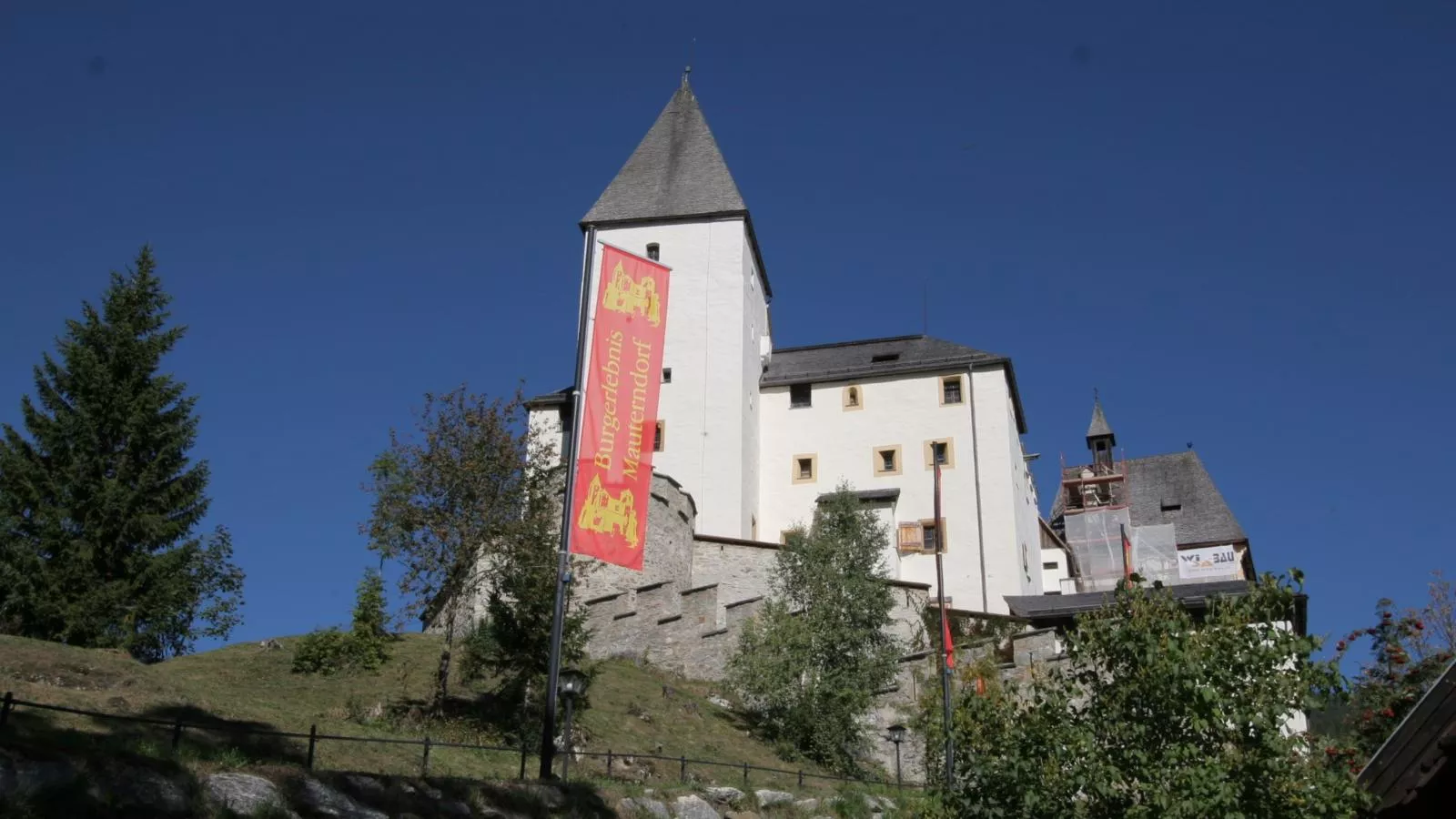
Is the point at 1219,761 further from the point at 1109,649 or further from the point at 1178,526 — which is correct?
the point at 1178,526

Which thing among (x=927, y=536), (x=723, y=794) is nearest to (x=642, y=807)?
(x=723, y=794)

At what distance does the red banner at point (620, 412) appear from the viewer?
723 inches

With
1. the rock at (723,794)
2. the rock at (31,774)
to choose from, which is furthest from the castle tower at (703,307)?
the rock at (31,774)

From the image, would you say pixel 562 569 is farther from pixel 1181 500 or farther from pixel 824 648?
pixel 1181 500

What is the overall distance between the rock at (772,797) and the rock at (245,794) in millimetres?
10291

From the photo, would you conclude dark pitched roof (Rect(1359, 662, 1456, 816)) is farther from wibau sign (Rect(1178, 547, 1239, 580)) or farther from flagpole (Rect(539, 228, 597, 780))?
wibau sign (Rect(1178, 547, 1239, 580))

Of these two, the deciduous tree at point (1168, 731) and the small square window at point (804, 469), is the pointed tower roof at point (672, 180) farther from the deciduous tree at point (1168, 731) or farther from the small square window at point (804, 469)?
the deciduous tree at point (1168, 731)

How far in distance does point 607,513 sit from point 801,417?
33330 mm

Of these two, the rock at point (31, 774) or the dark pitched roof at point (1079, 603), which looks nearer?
the rock at point (31, 774)

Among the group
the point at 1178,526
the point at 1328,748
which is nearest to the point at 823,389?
the point at 1178,526

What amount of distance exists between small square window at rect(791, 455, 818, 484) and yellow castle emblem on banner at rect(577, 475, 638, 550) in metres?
31.5

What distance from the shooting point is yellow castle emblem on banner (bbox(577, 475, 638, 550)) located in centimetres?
1830

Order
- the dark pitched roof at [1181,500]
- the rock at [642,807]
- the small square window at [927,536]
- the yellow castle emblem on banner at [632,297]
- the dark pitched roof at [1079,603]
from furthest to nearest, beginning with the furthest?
1. the dark pitched roof at [1181,500]
2. the small square window at [927,536]
3. the dark pitched roof at [1079,603]
4. the yellow castle emblem on banner at [632,297]
5. the rock at [642,807]

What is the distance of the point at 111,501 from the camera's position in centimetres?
3041
